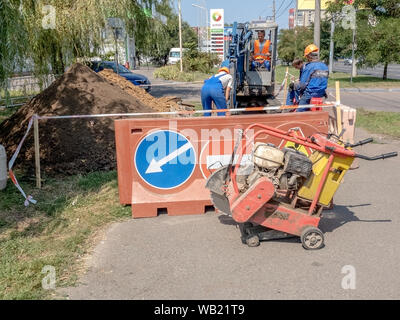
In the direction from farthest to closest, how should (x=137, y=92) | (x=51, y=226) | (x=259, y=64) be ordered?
(x=259, y=64) < (x=137, y=92) < (x=51, y=226)

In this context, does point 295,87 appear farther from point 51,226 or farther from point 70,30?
point 70,30

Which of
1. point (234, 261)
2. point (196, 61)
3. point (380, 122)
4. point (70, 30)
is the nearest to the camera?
point (234, 261)

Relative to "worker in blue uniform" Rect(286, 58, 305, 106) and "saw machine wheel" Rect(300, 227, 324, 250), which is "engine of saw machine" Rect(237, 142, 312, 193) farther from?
"worker in blue uniform" Rect(286, 58, 305, 106)

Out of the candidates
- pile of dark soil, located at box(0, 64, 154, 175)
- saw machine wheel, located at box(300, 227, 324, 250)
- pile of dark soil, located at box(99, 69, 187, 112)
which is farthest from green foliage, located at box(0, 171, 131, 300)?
pile of dark soil, located at box(99, 69, 187, 112)

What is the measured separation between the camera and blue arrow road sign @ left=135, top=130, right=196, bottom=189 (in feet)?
20.7

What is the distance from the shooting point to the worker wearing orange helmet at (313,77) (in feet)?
28.4

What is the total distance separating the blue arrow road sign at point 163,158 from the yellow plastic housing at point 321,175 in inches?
76.4

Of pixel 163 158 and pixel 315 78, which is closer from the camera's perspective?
pixel 163 158

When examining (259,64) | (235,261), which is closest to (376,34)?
(259,64)

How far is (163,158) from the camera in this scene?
6336 millimetres

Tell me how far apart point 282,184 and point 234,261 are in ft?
3.42

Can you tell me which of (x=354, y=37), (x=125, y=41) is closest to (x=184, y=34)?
(x=354, y=37)

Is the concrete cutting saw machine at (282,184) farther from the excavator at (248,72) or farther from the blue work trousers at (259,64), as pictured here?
the blue work trousers at (259,64)
